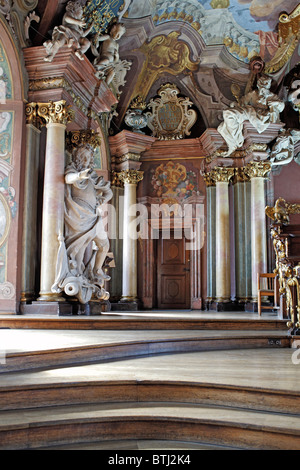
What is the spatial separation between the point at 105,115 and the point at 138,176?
1.47 meters

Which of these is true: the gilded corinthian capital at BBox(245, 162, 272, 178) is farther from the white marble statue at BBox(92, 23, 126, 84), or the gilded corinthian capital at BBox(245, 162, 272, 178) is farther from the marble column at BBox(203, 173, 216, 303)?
the white marble statue at BBox(92, 23, 126, 84)

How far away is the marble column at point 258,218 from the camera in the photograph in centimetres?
1009

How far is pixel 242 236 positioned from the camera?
1059 centimetres

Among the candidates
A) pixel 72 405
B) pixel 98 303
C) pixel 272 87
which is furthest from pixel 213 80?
pixel 72 405

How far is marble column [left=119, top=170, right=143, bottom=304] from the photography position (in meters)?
10.4

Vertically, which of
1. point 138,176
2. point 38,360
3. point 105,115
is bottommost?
point 38,360

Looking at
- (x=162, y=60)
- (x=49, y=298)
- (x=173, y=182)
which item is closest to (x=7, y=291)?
(x=49, y=298)

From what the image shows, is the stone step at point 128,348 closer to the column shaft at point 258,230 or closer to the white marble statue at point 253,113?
the column shaft at point 258,230

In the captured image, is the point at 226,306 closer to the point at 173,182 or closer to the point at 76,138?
the point at 173,182

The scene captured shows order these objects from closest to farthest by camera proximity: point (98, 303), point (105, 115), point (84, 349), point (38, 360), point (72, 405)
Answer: point (72, 405), point (38, 360), point (84, 349), point (98, 303), point (105, 115)

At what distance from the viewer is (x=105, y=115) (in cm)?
1034

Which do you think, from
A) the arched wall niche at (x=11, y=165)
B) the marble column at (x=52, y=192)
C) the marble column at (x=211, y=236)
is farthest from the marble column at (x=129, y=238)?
the arched wall niche at (x=11, y=165)

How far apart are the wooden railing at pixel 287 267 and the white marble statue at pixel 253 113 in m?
2.62
